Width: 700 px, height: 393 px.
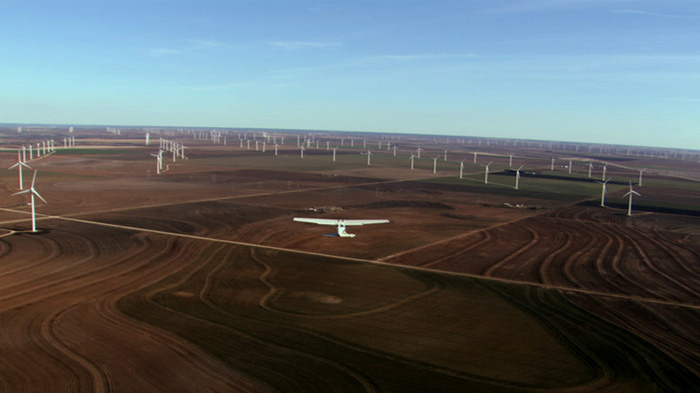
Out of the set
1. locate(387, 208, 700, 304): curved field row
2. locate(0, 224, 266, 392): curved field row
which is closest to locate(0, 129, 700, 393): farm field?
locate(0, 224, 266, 392): curved field row

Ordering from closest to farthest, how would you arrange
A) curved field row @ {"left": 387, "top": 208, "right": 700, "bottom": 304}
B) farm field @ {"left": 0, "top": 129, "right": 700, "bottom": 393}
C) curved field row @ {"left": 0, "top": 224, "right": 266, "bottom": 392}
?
curved field row @ {"left": 0, "top": 224, "right": 266, "bottom": 392} < farm field @ {"left": 0, "top": 129, "right": 700, "bottom": 393} < curved field row @ {"left": 387, "top": 208, "right": 700, "bottom": 304}

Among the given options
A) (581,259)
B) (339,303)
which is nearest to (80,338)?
(339,303)

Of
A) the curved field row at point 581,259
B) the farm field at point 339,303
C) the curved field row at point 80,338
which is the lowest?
the curved field row at point 80,338

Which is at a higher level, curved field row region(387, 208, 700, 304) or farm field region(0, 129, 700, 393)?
curved field row region(387, 208, 700, 304)

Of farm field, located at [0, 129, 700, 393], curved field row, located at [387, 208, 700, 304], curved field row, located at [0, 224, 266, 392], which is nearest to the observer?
curved field row, located at [0, 224, 266, 392]

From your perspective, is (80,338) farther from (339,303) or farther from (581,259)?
(581,259)

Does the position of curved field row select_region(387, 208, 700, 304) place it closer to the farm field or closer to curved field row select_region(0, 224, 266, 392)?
the farm field

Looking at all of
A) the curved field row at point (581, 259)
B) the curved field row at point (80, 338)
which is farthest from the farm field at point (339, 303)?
the curved field row at point (581, 259)

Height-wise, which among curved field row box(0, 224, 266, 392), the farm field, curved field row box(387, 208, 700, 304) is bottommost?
curved field row box(0, 224, 266, 392)

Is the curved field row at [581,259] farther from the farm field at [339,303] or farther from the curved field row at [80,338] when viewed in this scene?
the curved field row at [80,338]
